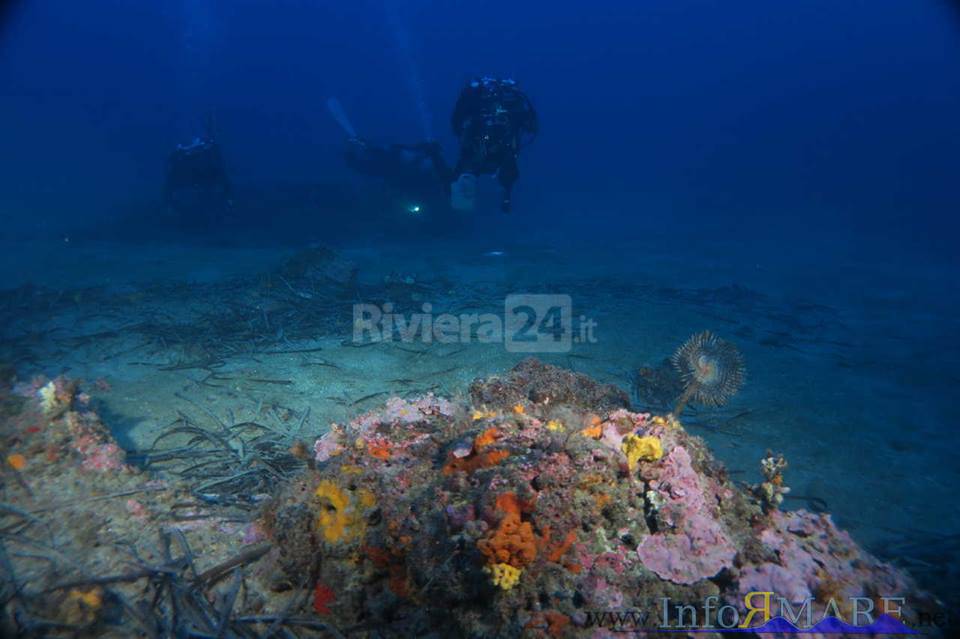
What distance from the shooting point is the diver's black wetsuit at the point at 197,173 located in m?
14.9

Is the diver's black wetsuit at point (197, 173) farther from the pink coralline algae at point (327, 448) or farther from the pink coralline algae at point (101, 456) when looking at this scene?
the pink coralline algae at point (327, 448)

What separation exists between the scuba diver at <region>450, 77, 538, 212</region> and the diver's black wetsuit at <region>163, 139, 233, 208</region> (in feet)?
28.0

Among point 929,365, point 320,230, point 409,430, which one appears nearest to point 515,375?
point 409,430

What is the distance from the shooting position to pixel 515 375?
393 cm

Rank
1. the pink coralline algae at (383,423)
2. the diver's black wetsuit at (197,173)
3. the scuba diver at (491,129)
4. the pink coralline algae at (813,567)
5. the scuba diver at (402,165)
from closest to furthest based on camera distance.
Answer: the pink coralline algae at (813,567), the pink coralline algae at (383,423), the scuba diver at (491,129), the diver's black wetsuit at (197,173), the scuba diver at (402,165)

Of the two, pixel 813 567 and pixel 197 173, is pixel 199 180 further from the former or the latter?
pixel 813 567

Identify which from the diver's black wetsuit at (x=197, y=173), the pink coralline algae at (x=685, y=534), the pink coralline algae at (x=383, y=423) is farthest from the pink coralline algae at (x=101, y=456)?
the diver's black wetsuit at (x=197, y=173)

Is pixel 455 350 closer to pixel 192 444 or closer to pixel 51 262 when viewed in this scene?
pixel 192 444

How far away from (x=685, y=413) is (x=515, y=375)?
3.18 m

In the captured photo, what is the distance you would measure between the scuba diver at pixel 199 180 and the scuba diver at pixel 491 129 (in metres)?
8.57

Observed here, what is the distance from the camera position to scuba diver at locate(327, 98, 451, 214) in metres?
17.1

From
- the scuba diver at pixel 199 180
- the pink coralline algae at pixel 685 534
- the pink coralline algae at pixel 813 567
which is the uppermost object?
the scuba diver at pixel 199 180
